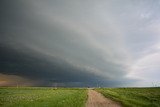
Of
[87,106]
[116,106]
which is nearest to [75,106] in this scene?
[87,106]

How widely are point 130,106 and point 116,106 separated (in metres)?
2.37

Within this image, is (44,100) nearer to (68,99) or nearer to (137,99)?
(68,99)

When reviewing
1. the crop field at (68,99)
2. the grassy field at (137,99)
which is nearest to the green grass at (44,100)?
the crop field at (68,99)

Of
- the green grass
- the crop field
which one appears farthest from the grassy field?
the green grass

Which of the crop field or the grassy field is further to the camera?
the grassy field

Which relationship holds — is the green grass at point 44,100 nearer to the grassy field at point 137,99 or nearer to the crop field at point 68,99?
the crop field at point 68,99

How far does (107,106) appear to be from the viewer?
36000 mm

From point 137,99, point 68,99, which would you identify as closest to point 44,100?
point 68,99

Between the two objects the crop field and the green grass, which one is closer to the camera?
the green grass

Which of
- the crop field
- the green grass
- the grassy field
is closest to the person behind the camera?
the green grass

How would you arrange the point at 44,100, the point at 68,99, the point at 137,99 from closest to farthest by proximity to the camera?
the point at 44,100, the point at 68,99, the point at 137,99

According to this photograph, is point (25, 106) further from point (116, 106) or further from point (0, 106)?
point (116, 106)

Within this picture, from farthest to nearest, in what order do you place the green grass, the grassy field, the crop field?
the grassy field
the crop field
the green grass

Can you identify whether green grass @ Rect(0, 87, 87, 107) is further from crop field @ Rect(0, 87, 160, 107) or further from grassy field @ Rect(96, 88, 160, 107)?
grassy field @ Rect(96, 88, 160, 107)
